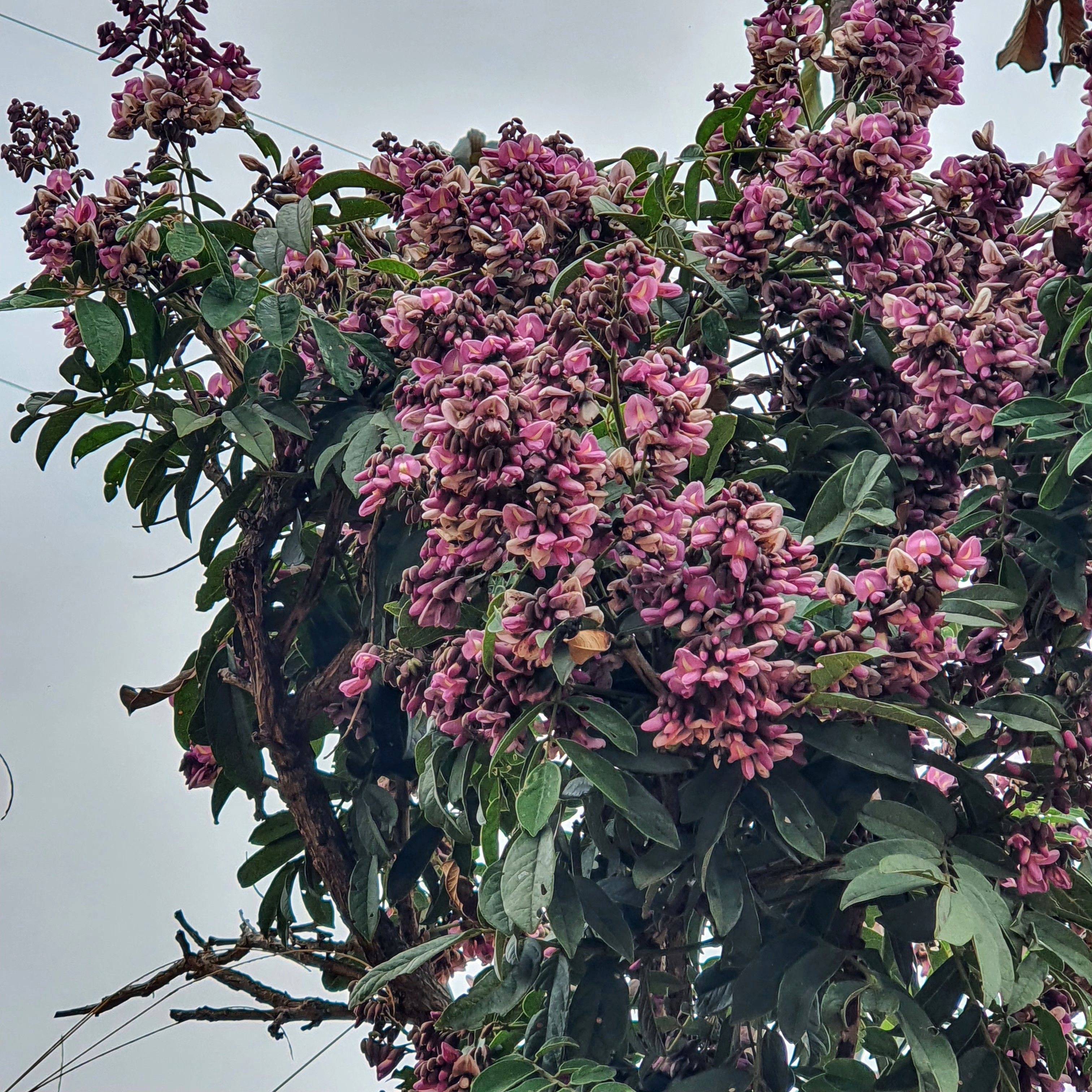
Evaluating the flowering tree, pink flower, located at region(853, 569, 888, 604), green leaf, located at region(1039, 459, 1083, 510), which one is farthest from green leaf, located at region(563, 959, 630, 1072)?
green leaf, located at region(1039, 459, 1083, 510)

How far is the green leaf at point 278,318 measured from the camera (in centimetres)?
98

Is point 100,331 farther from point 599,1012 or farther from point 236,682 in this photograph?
point 599,1012

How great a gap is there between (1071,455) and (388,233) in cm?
73

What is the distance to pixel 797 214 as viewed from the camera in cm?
101

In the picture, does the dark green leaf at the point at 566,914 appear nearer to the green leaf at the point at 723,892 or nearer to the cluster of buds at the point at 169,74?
the green leaf at the point at 723,892

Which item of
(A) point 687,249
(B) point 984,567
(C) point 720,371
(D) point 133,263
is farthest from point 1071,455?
(D) point 133,263

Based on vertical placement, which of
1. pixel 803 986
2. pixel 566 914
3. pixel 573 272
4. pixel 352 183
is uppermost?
pixel 352 183

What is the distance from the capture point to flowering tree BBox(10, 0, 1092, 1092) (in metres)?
0.74

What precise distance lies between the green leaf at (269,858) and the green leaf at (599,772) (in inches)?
19.8

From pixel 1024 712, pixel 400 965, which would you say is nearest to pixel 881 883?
pixel 1024 712

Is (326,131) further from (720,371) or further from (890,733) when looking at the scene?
(890,733)

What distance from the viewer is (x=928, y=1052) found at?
753 millimetres

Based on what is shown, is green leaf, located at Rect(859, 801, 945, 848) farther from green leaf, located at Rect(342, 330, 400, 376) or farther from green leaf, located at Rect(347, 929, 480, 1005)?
green leaf, located at Rect(342, 330, 400, 376)

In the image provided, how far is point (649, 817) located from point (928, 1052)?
0.69 ft
